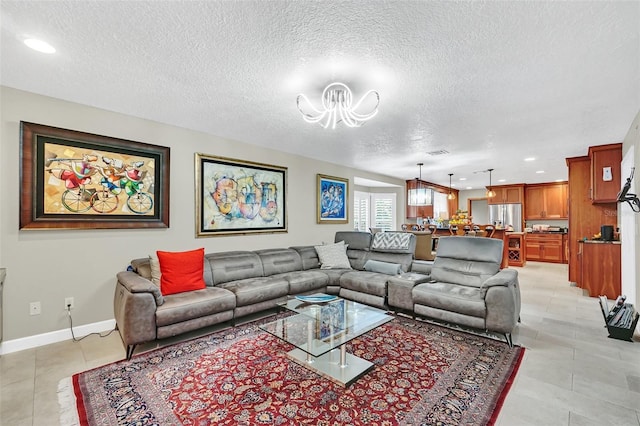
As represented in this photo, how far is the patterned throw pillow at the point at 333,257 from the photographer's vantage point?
4781 millimetres

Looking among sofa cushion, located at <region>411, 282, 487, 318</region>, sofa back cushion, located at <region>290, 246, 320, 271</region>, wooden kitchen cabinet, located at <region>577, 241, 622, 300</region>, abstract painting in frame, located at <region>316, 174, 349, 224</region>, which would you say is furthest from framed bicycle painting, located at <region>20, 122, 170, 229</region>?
wooden kitchen cabinet, located at <region>577, 241, 622, 300</region>

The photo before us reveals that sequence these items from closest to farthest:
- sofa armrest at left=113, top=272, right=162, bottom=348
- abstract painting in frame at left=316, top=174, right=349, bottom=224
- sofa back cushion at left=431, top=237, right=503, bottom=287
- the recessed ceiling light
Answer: the recessed ceiling light
sofa armrest at left=113, top=272, right=162, bottom=348
sofa back cushion at left=431, top=237, right=503, bottom=287
abstract painting in frame at left=316, top=174, right=349, bottom=224

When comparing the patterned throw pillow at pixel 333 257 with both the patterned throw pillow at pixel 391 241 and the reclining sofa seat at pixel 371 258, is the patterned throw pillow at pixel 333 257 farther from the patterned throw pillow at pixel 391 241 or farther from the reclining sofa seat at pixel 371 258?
the patterned throw pillow at pixel 391 241

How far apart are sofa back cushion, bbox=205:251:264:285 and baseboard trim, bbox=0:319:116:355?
1212 millimetres

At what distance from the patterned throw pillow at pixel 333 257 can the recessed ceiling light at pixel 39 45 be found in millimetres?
3918

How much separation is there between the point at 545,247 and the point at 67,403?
35.8 feet

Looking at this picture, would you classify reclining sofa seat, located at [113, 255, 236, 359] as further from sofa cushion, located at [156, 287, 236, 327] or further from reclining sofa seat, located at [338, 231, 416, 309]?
reclining sofa seat, located at [338, 231, 416, 309]

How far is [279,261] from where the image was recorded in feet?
14.5

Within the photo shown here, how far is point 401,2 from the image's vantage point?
1.62 meters

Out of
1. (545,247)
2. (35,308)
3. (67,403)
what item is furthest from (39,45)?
(545,247)

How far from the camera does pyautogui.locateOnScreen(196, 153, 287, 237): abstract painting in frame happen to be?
4043 mm

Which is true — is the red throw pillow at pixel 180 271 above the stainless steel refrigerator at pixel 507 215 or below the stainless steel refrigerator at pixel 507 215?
below

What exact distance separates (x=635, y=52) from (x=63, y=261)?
5.30 metres

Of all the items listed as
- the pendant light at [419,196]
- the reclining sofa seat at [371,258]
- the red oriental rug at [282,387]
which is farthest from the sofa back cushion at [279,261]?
the pendant light at [419,196]
